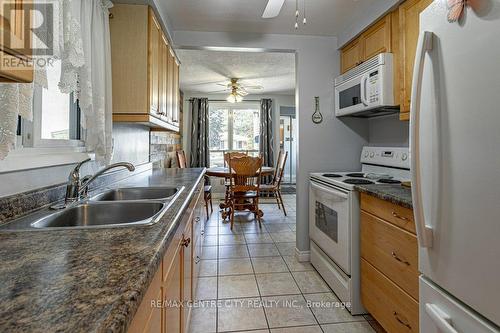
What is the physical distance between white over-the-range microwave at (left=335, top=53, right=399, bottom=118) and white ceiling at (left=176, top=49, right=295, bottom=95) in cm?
154

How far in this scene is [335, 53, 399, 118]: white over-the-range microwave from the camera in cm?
198

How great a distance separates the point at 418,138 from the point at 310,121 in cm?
174

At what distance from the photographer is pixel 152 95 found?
1.90 m

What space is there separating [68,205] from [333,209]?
1.72 metres

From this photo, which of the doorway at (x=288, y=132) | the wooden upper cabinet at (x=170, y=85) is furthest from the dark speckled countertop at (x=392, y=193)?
the doorway at (x=288, y=132)

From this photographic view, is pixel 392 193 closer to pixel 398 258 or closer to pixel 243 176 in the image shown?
pixel 398 258

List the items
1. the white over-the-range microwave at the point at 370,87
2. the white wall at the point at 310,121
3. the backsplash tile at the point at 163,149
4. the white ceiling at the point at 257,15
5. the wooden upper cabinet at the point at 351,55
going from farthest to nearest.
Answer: the backsplash tile at the point at 163,149
the white wall at the point at 310,121
the wooden upper cabinet at the point at 351,55
the white ceiling at the point at 257,15
the white over-the-range microwave at the point at 370,87

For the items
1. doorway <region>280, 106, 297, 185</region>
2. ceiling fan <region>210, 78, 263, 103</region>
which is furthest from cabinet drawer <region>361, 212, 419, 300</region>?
doorway <region>280, 106, 297, 185</region>

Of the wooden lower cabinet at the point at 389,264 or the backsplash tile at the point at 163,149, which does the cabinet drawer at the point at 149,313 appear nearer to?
the wooden lower cabinet at the point at 389,264

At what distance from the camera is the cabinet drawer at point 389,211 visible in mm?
1320

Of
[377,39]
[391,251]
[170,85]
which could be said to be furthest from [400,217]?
[170,85]

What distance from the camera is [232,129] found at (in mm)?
6363

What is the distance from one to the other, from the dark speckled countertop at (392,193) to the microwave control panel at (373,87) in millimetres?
725

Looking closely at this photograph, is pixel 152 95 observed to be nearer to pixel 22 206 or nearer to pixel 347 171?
pixel 22 206
